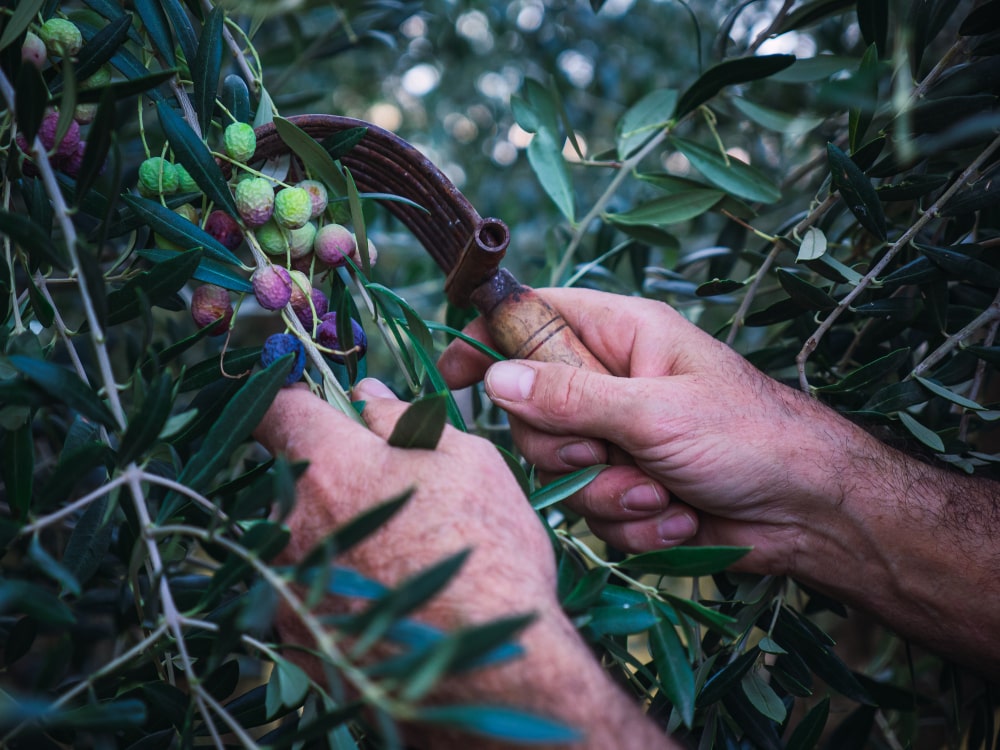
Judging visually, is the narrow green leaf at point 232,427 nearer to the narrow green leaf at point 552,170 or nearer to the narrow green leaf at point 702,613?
the narrow green leaf at point 702,613

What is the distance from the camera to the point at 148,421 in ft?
2.05

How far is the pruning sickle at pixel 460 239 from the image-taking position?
94 centimetres

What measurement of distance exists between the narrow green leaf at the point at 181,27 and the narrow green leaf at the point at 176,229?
20 cm

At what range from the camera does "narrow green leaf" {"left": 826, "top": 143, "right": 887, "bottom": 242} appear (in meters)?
0.94

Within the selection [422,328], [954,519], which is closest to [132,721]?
[422,328]

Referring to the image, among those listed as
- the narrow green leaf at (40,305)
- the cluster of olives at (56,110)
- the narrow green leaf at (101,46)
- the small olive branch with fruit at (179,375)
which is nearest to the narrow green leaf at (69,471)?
the small olive branch with fruit at (179,375)

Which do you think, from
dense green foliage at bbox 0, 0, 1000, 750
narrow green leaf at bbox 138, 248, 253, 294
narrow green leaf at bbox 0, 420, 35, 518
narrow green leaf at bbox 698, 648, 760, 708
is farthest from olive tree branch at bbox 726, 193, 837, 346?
narrow green leaf at bbox 0, 420, 35, 518

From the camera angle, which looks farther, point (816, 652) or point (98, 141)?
point (816, 652)

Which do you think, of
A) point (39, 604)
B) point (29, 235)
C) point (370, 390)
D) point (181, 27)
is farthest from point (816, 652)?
point (181, 27)

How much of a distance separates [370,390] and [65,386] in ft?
1.09

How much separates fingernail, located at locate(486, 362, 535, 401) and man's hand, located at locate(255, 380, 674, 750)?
0.79ft

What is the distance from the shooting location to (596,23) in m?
2.59

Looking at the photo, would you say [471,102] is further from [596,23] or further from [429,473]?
[429,473]

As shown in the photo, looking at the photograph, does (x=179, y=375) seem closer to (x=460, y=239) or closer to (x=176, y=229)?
(x=176, y=229)
